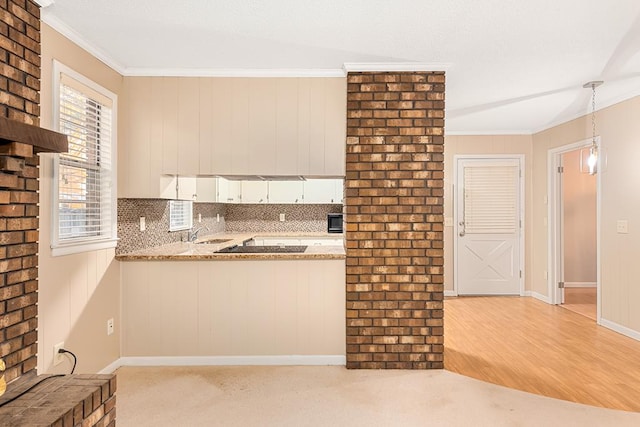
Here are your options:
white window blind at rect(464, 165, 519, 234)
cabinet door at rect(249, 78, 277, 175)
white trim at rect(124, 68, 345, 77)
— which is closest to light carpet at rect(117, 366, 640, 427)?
cabinet door at rect(249, 78, 277, 175)

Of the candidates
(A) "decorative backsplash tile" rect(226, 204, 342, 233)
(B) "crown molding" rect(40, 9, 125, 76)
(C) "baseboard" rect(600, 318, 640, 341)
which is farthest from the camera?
(A) "decorative backsplash tile" rect(226, 204, 342, 233)

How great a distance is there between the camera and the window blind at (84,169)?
Answer: 105 inches

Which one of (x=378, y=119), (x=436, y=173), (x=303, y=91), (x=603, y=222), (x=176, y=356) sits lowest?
(x=176, y=356)

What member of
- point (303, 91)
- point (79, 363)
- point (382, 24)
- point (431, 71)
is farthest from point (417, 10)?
point (79, 363)

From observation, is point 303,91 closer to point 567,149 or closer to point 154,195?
point 154,195

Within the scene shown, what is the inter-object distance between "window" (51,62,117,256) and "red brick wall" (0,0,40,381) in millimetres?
212

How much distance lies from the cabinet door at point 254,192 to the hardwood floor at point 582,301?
434 cm

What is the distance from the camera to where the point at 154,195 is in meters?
3.41

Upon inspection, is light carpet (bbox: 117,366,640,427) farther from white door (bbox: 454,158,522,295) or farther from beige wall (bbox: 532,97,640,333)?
white door (bbox: 454,158,522,295)

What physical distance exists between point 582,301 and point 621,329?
1.58 meters

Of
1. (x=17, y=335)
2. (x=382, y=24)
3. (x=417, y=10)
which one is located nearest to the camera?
(x=17, y=335)

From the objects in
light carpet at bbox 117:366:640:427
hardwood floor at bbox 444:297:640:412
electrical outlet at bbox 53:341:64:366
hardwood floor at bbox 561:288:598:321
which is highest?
electrical outlet at bbox 53:341:64:366

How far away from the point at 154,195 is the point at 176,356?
1.35 m

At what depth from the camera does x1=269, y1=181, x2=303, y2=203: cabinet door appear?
586 cm
